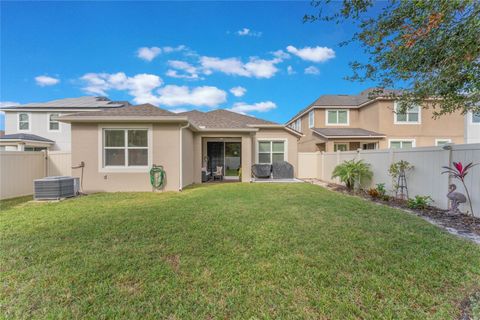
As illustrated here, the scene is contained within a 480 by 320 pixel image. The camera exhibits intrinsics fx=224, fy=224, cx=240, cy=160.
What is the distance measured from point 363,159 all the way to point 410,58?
19.2 feet

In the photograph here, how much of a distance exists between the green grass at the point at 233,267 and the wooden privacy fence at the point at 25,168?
419 centimetres

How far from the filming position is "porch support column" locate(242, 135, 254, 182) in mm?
11883

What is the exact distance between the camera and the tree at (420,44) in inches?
143

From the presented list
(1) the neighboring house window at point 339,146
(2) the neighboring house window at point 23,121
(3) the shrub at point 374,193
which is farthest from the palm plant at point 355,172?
(2) the neighboring house window at point 23,121

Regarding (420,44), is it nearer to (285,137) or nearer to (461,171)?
(461,171)

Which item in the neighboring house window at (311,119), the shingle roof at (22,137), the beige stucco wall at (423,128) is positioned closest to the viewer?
the shingle roof at (22,137)

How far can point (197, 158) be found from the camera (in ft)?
38.9

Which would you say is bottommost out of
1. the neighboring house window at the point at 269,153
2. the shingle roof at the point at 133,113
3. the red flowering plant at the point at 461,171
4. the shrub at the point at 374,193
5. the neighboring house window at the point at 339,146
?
the shrub at the point at 374,193

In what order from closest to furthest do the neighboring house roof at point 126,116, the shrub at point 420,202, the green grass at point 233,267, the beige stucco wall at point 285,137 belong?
the green grass at point 233,267
the shrub at point 420,202
the neighboring house roof at point 126,116
the beige stucco wall at point 285,137

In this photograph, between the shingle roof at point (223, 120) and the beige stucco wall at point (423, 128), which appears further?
the beige stucco wall at point (423, 128)

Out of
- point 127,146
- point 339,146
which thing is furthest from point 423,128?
point 127,146

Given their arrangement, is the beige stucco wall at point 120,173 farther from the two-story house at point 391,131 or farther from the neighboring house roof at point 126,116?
the two-story house at point 391,131

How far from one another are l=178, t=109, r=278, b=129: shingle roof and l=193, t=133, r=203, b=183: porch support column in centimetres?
83

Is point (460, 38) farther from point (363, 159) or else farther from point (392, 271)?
point (363, 159)
